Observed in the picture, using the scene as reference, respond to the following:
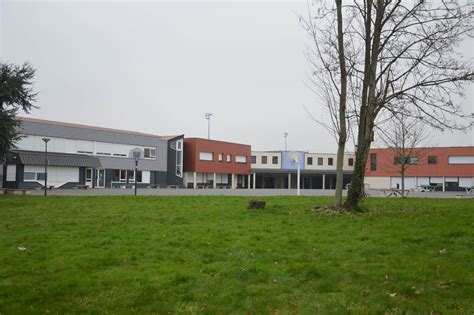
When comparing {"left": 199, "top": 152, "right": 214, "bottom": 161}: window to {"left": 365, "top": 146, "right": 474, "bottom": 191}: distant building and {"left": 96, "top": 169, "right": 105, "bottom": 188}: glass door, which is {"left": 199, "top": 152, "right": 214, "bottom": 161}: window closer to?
{"left": 96, "top": 169, "right": 105, "bottom": 188}: glass door

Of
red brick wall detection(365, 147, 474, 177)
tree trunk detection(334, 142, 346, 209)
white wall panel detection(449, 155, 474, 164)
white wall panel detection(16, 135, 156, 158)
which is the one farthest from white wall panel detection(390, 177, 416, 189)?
tree trunk detection(334, 142, 346, 209)

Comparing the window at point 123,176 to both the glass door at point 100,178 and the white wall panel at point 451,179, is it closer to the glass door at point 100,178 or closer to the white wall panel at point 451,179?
the glass door at point 100,178

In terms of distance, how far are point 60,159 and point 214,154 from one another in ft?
90.1

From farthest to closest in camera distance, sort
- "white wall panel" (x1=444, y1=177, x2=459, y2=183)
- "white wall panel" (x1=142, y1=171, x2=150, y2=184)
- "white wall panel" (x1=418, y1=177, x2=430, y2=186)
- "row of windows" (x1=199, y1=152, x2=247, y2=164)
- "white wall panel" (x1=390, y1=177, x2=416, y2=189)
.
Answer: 1. "white wall panel" (x1=390, y1=177, x2=416, y2=189)
2. "white wall panel" (x1=418, y1=177, x2=430, y2=186)
3. "white wall panel" (x1=444, y1=177, x2=459, y2=183)
4. "row of windows" (x1=199, y1=152, x2=247, y2=164)
5. "white wall panel" (x1=142, y1=171, x2=150, y2=184)

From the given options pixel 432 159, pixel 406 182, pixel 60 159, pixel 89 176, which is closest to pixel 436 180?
pixel 432 159

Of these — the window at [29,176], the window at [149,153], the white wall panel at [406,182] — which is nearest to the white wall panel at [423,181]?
the white wall panel at [406,182]

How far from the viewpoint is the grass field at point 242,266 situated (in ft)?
19.4

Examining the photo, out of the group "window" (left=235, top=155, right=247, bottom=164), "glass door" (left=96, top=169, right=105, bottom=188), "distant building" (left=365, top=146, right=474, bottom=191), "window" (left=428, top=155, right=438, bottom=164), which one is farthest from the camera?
"window" (left=235, top=155, right=247, bottom=164)

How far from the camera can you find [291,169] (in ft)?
274

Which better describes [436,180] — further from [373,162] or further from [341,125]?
[341,125]

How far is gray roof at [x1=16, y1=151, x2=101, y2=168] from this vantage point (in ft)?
151

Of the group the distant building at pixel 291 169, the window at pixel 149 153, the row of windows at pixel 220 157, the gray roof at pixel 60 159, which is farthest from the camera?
the distant building at pixel 291 169

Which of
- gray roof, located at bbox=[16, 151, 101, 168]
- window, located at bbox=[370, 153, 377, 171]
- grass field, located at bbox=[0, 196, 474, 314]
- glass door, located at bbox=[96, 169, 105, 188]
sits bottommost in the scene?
grass field, located at bbox=[0, 196, 474, 314]

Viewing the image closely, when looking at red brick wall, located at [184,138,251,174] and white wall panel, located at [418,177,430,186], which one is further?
white wall panel, located at [418,177,430,186]
